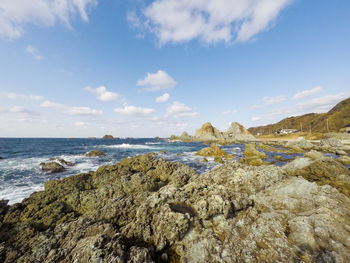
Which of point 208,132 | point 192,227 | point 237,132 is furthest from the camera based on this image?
point 208,132

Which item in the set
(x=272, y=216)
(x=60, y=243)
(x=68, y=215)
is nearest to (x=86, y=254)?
(x=60, y=243)

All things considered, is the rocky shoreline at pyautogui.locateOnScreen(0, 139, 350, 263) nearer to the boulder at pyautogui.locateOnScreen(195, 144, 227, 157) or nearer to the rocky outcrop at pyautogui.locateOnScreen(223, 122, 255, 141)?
the boulder at pyautogui.locateOnScreen(195, 144, 227, 157)

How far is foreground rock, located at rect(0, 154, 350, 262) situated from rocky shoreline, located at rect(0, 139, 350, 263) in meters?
0.03

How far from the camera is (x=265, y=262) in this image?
Answer: 4.42m

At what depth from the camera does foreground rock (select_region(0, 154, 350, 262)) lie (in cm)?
466

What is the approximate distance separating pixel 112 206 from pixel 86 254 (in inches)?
111

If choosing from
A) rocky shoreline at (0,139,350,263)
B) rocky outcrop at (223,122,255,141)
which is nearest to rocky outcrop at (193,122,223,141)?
rocky outcrop at (223,122,255,141)

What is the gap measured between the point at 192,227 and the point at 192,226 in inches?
1.4

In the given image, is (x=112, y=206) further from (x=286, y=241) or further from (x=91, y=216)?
(x=286, y=241)

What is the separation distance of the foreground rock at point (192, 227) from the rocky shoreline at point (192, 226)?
0.03 metres

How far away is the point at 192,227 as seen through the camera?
18.8 ft

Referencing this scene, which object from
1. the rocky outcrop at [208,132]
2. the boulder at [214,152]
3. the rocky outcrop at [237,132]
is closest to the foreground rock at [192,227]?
the boulder at [214,152]

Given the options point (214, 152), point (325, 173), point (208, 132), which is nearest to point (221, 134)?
point (208, 132)

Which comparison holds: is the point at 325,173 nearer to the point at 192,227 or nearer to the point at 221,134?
the point at 192,227
